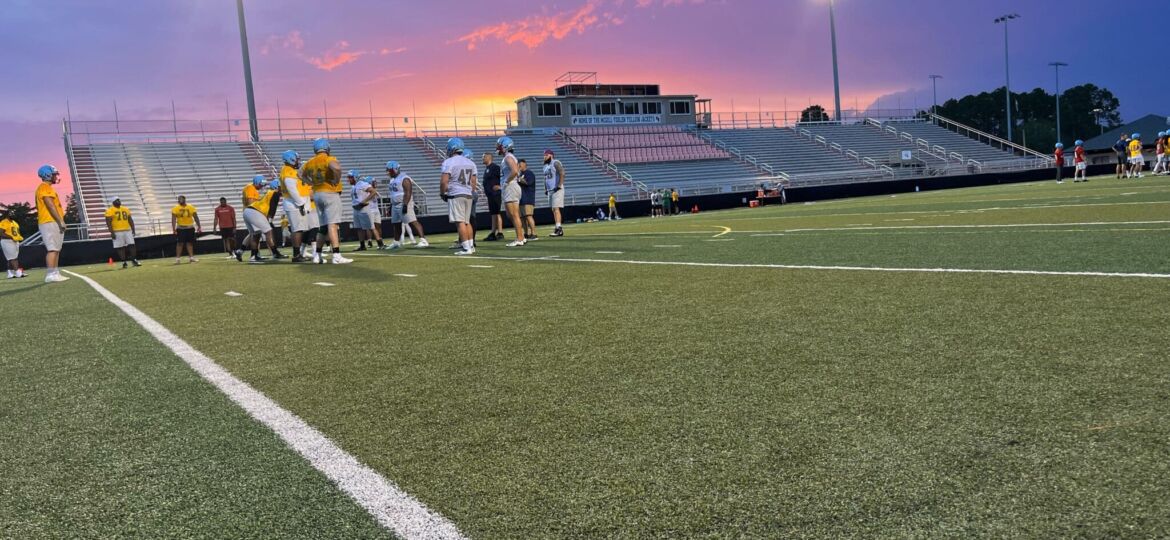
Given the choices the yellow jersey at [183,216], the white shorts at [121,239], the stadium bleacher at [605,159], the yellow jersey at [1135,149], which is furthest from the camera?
the stadium bleacher at [605,159]

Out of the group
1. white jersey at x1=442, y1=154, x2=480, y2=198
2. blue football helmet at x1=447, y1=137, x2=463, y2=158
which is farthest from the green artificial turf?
blue football helmet at x1=447, y1=137, x2=463, y2=158

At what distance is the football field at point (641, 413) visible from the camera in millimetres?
1896

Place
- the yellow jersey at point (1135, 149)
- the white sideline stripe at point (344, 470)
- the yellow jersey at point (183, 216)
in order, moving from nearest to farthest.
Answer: the white sideline stripe at point (344, 470)
the yellow jersey at point (183, 216)
the yellow jersey at point (1135, 149)

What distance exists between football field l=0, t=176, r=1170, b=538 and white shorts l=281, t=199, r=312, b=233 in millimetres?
6731

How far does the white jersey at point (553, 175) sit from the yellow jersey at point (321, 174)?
473 cm

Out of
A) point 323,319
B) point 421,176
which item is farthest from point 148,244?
point 323,319

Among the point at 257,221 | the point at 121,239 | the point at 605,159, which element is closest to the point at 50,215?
the point at 257,221

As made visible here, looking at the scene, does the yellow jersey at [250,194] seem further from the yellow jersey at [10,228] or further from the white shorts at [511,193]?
the yellow jersey at [10,228]

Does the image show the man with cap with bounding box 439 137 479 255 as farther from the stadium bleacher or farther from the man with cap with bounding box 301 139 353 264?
the stadium bleacher

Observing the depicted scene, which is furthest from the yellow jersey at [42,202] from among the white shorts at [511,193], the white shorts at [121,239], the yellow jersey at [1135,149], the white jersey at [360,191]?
the yellow jersey at [1135,149]

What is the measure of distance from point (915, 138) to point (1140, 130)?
33.5 metres

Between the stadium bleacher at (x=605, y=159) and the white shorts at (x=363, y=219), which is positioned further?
the stadium bleacher at (x=605, y=159)

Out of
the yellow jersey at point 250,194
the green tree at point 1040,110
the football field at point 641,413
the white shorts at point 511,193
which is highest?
the green tree at point 1040,110

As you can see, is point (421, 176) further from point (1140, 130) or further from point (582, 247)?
point (1140, 130)
